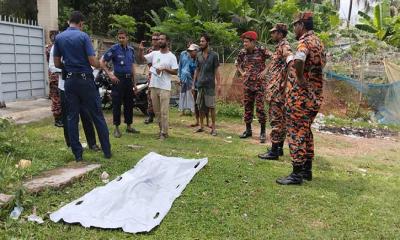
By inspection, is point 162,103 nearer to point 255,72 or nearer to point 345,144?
point 255,72

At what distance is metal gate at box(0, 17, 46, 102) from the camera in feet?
36.1

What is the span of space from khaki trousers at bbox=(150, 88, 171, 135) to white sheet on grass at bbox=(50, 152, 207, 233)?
6.83 ft

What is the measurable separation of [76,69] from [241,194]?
2.67 meters

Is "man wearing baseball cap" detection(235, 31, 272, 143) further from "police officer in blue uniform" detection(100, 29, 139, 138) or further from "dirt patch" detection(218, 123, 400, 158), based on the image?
"police officer in blue uniform" detection(100, 29, 139, 138)

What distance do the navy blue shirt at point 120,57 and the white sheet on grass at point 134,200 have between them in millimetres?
2540

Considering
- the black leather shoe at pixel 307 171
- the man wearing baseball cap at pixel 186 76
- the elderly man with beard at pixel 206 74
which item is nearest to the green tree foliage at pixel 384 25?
the man wearing baseball cap at pixel 186 76

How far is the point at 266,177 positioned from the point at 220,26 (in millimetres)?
8339

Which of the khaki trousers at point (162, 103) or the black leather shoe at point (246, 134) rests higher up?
the khaki trousers at point (162, 103)

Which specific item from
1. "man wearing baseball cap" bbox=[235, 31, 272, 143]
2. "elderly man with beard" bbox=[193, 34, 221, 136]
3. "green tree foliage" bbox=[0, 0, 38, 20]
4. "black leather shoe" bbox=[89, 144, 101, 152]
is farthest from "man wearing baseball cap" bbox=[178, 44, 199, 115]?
"green tree foliage" bbox=[0, 0, 38, 20]

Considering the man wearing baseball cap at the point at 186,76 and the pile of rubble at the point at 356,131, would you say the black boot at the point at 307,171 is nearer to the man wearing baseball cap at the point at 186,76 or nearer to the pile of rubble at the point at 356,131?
the pile of rubble at the point at 356,131

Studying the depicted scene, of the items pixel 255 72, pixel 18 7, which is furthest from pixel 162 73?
pixel 18 7

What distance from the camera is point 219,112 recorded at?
1128 cm

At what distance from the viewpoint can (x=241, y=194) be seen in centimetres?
487

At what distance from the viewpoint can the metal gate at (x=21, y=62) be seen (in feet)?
36.1
